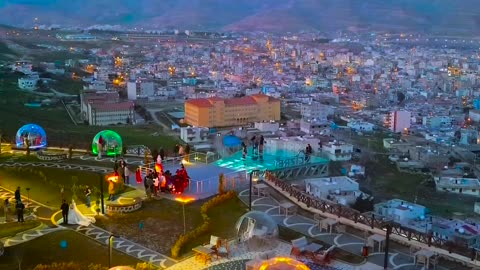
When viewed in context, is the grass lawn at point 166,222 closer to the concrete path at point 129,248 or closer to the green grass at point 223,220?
the green grass at point 223,220

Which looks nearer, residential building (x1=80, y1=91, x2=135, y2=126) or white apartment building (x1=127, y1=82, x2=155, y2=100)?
residential building (x1=80, y1=91, x2=135, y2=126)

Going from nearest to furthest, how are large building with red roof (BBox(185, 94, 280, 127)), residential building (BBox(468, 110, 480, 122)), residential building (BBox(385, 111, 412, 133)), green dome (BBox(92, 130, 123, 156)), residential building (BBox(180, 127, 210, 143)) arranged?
green dome (BBox(92, 130, 123, 156)) < residential building (BBox(180, 127, 210, 143)) < large building with red roof (BBox(185, 94, 280, 127)) < residential building (BBox(385, 111, 412, 133)) < residential building (BBox(468, 110, 480, 122))

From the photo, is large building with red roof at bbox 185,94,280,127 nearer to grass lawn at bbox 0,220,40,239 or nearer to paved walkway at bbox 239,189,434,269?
paved walkway at bbox 239,189,434,269

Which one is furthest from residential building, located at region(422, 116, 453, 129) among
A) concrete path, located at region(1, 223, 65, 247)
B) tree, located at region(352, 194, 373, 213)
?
concrete path, located at region(1, 223, 65, 247)

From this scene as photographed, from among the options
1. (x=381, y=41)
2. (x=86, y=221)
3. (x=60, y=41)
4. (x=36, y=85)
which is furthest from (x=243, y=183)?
(x=381, y=41)

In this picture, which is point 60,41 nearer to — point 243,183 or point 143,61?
point 143,61

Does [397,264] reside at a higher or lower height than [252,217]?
lower

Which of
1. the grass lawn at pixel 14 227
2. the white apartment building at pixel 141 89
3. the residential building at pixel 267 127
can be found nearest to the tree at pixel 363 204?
the grass lawn at pixel 14 227
